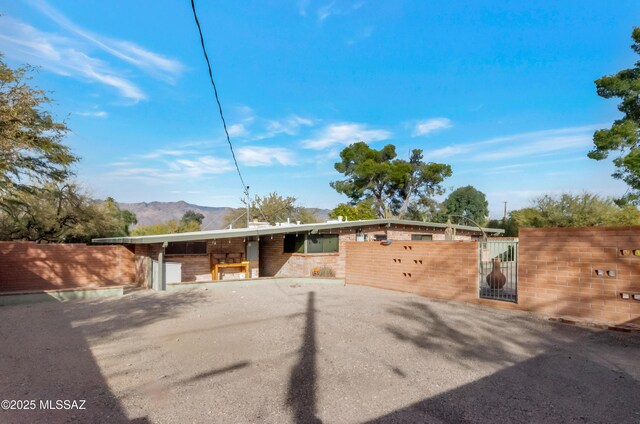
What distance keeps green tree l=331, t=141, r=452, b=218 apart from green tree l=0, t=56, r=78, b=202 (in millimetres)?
25926

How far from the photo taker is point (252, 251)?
16.3 m

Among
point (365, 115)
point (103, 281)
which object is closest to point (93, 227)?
point (103, 281)

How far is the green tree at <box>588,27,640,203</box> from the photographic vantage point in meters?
19.7

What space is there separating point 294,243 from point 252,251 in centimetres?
202

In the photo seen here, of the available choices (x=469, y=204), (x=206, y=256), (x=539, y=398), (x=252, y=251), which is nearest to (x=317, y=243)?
(x=252, y=251)

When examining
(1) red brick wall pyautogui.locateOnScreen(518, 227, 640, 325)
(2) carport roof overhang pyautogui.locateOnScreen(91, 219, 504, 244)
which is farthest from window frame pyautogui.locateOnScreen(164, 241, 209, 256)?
(1) red brick wall pyautogui.locateOnScreen(518, 227, 640, 325)

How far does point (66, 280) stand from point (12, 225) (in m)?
9.30

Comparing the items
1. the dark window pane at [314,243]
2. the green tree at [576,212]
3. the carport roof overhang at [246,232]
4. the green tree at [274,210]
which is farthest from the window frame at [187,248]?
the green tree at [576,212]

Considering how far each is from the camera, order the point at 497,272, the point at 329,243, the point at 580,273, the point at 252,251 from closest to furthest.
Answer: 1. the point at 580,273
2. the point at 497,272
3. the point at 252,251
4. the point at 329,243

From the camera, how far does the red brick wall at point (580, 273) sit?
6836 mm

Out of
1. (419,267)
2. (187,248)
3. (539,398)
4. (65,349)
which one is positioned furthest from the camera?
(187,248)

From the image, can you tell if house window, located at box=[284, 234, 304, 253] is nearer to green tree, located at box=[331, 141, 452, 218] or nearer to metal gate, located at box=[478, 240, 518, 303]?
metal gate, located at box=[478, 240, 518, 303]

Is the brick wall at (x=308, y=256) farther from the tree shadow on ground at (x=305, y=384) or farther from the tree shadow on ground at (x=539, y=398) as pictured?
the tree shadow on ground at (x=539, y=398)

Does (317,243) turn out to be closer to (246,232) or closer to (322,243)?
(322,243)
